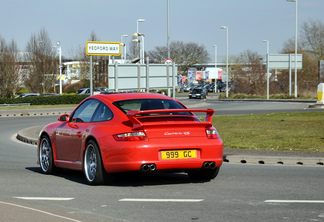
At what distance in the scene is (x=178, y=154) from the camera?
9359 millimetres

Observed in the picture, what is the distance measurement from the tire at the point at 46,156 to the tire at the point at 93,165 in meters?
1.50

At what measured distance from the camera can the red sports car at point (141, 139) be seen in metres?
9.22

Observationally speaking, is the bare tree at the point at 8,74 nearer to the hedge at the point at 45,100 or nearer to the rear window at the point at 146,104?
the hedge at the point at 45,100

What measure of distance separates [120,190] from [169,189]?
0.70 metres

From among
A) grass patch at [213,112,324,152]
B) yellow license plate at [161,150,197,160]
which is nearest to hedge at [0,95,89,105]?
grass patch at [213,112,324,152]

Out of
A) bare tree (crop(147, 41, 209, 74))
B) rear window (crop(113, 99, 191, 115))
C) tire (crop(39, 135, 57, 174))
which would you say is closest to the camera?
rear window (crop(113, 99, 191, 115))

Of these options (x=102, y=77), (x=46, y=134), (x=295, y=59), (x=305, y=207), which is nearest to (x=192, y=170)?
(x=305, y=207)

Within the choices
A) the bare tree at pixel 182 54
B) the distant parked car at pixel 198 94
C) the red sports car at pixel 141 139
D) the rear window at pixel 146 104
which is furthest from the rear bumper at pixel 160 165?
the bare tree at pixel 182 54

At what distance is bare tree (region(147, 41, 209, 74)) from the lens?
113562 mm

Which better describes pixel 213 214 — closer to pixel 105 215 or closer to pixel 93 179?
pixel 105 215

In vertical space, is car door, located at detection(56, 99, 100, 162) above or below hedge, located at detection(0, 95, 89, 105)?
above

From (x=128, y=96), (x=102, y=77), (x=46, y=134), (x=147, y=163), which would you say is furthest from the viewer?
(x=102, y=77)

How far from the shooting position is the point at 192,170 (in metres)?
9.66

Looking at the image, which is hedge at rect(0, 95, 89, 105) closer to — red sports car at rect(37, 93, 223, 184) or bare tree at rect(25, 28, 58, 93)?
bare tree at rect(25, 28, 58, 93)
